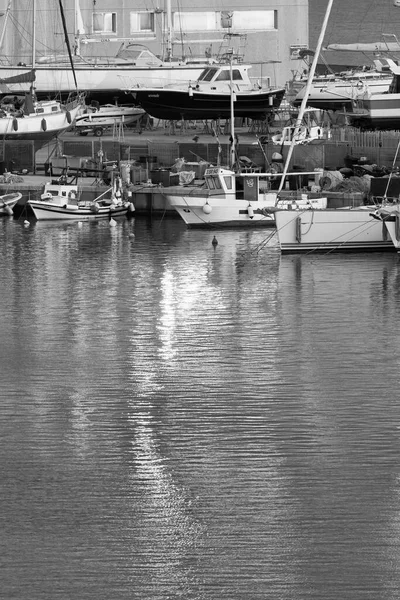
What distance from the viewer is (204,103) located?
4784 cm

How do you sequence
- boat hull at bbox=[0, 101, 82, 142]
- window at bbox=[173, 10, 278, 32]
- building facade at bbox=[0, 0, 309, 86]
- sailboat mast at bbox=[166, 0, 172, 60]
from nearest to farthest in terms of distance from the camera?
boat hull at bbox=[0, 101, 82, 142], sailboat mast at bbox=[166, 0, 172, 60], building facade at bbox=[0, 0, 309, 86], window at bbox=[173, 10, 278, 32]

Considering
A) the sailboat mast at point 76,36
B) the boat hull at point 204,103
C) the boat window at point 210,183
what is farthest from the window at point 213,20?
the boat window at point 210,183

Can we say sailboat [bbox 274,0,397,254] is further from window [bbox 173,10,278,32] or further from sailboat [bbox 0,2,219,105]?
window [bbox 173,10,278,32]

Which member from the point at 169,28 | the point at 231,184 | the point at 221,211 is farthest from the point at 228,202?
the point at 169,28

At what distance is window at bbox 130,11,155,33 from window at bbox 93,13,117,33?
72cm

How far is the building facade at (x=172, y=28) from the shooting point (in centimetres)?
5566

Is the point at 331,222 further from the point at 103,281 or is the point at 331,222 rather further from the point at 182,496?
the point at 182,496

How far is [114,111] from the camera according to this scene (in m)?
50.6

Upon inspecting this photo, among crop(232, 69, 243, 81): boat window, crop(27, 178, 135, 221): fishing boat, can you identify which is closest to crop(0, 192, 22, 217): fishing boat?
crop(27, 178, 135, 221): fishing boat

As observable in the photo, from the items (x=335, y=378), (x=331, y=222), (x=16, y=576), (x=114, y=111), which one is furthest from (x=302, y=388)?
(x=114, y=111)

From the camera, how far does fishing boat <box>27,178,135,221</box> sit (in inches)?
1475

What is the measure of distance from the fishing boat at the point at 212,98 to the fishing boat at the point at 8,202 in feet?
35.3

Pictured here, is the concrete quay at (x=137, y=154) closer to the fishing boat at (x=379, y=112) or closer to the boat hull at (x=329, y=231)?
the fishing boat at (x=379, y=112)

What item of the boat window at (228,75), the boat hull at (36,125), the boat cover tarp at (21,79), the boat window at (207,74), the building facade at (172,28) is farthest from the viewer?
the building facade at (172,28)
